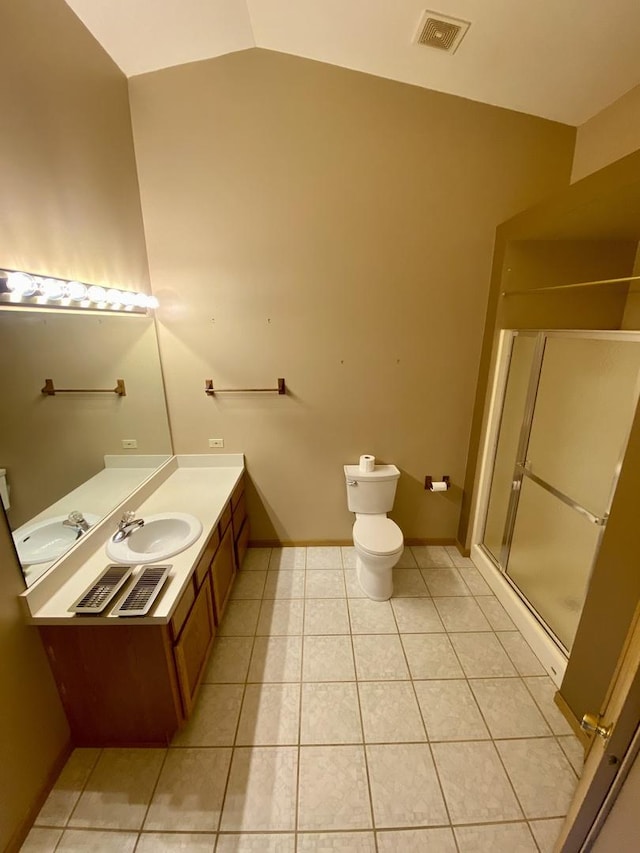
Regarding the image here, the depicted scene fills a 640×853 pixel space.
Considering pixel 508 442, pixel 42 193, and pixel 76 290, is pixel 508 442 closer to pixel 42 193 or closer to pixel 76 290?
pixel 76 290

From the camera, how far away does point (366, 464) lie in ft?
7.79

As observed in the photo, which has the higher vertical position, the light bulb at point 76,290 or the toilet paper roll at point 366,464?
the light bulb at point 76,290

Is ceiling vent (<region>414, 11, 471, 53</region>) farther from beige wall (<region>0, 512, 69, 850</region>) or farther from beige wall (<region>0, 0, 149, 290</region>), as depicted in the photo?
beige wall (<region>0, 512, 69, 850</region>)

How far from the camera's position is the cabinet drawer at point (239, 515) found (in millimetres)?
2279

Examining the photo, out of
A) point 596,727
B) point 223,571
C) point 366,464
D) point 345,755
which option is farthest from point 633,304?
point 223,571

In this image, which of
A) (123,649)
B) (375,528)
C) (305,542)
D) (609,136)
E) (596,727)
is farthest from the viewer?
(305,542)

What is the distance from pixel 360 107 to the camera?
1.93 meters

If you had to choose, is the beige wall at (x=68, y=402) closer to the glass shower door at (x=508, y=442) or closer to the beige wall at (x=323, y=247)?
the beige wall at (x=323, y=247)

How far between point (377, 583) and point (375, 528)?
33 cm

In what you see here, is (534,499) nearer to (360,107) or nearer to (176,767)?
(176,767)

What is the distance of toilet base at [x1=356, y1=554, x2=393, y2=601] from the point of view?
213cm

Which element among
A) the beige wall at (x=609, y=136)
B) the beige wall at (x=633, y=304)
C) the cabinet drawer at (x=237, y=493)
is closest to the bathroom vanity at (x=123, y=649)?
the cabinet drawer at (x=237, y=493)

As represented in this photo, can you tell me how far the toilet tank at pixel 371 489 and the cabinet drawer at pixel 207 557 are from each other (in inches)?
37.0

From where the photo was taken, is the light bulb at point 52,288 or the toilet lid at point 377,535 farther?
the toilet lid at point 377,535
